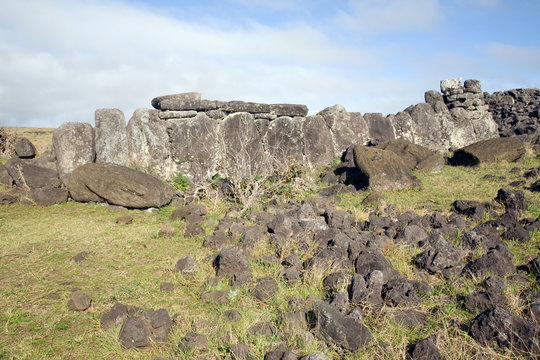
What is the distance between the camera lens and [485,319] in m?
3.99

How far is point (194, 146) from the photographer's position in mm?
12445

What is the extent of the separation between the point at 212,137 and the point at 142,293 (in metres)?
7.67

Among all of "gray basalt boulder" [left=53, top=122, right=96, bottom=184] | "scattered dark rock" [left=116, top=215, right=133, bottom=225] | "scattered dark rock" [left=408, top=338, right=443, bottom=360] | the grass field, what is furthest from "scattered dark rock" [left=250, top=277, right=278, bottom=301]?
"gray basalt boulder" [left=53, top=122, right=96, bottom=184]

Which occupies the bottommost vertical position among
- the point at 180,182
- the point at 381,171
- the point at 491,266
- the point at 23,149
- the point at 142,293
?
the point at 142,293

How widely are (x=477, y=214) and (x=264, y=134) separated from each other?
285 inches

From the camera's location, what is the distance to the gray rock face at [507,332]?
3.70 meters

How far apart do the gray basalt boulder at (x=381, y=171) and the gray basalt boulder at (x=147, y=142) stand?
18.0ft

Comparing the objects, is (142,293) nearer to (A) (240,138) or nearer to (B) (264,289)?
(B) (264,289)

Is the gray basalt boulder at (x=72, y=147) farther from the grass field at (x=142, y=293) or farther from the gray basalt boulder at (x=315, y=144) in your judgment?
the gray basalt boulder at (x=315, y=144)

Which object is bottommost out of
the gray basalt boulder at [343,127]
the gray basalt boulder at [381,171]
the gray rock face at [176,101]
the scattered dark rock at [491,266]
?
the scattered dark rock at [491,266]

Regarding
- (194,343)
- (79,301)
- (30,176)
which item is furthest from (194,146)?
(194,343)

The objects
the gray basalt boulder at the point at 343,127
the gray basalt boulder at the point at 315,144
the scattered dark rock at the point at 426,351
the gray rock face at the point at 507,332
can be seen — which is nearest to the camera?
the scattered dark rock at the point at 426,351

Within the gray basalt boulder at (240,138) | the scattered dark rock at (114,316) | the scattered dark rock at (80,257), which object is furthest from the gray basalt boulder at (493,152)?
the scattered dark rock at (114,316)

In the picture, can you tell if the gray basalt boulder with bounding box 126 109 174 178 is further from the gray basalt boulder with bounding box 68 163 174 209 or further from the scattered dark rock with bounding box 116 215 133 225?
the scattered dark rock with bounding box 116 215 133 225
